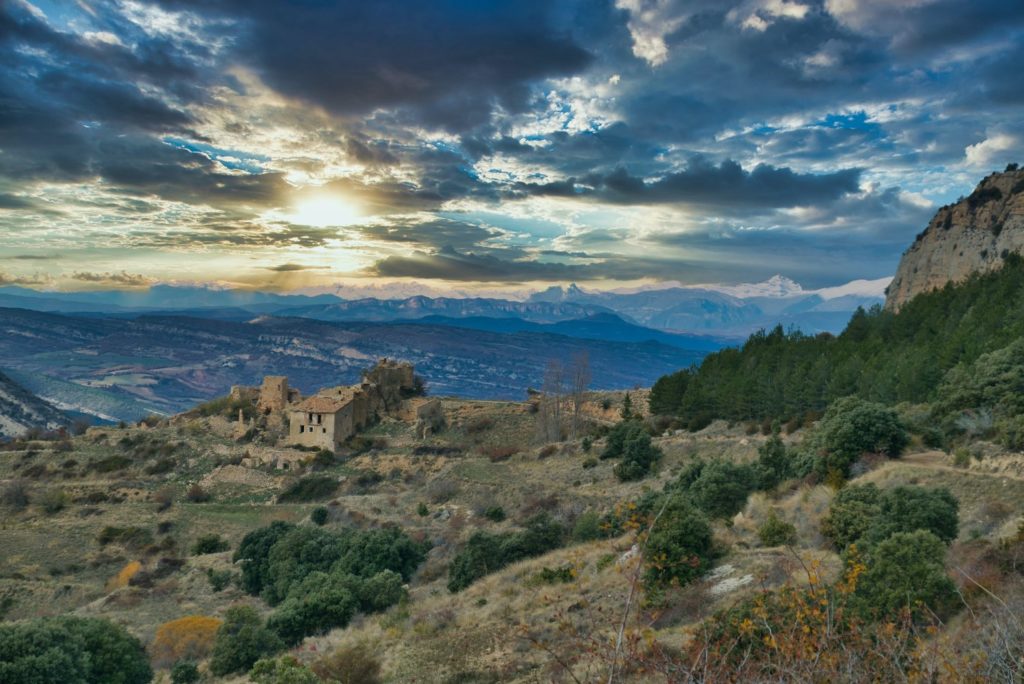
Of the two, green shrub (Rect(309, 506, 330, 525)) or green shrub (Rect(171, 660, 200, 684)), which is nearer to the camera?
green shrub (Rect(171, 660, 200, 684))

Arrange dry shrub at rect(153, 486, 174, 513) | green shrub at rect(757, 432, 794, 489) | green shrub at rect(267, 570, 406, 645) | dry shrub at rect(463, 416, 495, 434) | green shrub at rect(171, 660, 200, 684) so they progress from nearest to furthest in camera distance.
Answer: green shrub at rect(171, 660, 200, 684) → green shrub at rect(267, 570, 406, 645) → green shrub at rect(757, 432, 794, 489) → dry shrub at rect(153, 486, 174, 513) → dry shrub at rect(463, 416, 495, 434)

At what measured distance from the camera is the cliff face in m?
65.9

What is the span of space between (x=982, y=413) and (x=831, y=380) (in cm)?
1640

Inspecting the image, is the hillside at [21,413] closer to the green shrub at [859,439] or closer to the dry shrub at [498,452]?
the dry shrub at [498,452]

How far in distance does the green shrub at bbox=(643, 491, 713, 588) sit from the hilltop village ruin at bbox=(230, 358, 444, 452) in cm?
3982

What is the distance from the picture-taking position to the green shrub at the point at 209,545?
3466 cm

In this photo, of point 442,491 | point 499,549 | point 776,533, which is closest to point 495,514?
point 442,491

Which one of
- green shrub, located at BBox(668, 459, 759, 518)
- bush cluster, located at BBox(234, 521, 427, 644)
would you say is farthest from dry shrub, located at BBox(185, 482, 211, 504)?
green shrub, located at BBox(668, 459, 759, 518)

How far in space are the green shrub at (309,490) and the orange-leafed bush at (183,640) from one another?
20028mm

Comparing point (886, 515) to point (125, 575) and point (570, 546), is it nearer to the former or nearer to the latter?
point (570, 546)

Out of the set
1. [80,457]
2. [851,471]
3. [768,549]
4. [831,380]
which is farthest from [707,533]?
[80,457]

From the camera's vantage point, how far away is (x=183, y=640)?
21641mm

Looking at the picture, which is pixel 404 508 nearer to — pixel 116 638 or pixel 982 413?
pixel 116 638

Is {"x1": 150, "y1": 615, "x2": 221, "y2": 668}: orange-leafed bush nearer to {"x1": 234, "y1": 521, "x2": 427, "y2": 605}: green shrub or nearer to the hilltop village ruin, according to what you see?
{"x1": 234, "y1": 521, "x2": 427, "y2": 605}: green shrub
